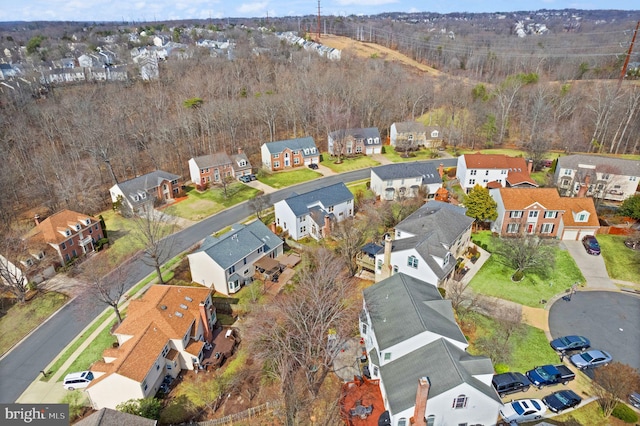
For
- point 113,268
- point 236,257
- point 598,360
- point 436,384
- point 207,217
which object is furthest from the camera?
point 207,217

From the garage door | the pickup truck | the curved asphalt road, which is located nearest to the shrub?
the pickup truck

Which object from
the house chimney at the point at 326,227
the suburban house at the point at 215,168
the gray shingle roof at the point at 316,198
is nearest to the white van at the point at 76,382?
the gray shingle roof at the point at 316,198

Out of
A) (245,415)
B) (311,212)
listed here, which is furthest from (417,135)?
(245,415)

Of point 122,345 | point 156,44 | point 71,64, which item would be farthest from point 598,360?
point 156,44

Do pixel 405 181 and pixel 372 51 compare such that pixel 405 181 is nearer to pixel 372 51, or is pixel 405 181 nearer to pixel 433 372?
pixel 433 372

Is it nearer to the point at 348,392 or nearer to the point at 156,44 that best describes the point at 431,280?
the point at 348,392

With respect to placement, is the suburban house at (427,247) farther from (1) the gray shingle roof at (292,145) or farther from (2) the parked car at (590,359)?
(1) the gray shingle roof at (292,145)
